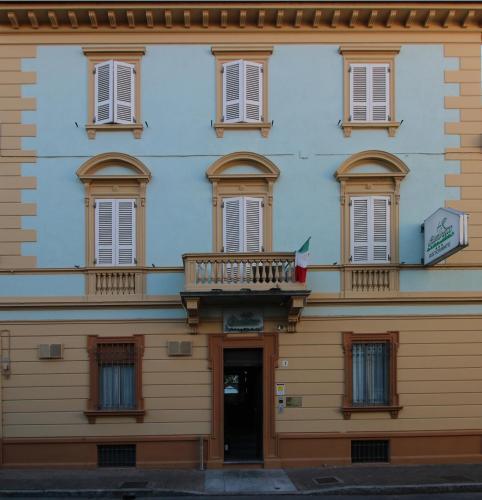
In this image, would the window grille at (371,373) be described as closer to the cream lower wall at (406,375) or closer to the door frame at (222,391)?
the cream lower wall at (406,375)

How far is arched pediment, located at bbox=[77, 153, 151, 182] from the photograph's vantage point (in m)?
14.2

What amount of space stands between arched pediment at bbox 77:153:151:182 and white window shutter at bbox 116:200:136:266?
69 cm

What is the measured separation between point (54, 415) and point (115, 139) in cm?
643

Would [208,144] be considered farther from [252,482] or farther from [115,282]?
[252,482]

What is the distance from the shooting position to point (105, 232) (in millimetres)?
14273

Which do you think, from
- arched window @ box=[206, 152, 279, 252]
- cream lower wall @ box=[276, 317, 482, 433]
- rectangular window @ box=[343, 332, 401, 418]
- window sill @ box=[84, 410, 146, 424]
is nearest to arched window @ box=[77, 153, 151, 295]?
arched window @ box=[206, 152, 279, 252]

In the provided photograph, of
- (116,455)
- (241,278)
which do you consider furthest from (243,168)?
(116,455)

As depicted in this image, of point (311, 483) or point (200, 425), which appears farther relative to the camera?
point (200, 425)

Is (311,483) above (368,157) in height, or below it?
below

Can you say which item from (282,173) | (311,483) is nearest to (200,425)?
(311,483)

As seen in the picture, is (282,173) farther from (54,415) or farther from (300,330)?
(54,415)

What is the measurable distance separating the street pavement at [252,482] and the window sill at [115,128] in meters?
7.57

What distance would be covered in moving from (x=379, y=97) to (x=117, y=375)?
888cm

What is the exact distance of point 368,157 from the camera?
14.3 m
